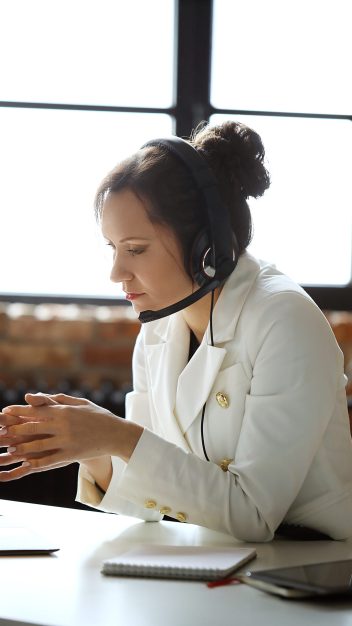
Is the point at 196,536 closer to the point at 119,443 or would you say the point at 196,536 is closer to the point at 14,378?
the point at 119,443

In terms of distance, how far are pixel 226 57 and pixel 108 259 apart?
709 mm

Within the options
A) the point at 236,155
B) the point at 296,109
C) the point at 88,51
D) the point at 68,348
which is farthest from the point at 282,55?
the point at 236,155

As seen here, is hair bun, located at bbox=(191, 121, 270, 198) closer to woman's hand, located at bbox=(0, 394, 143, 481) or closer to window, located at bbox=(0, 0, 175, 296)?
woman's hand, located at bbox=(0, 394, 143, 481)

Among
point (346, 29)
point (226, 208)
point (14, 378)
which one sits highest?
point (346, 29)

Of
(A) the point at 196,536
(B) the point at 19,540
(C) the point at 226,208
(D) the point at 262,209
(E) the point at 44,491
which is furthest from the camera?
(D) the point at 262,209

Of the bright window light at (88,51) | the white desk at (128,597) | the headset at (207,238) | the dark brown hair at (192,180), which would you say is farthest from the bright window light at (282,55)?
the white desk at (128,597)

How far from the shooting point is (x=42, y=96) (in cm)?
286

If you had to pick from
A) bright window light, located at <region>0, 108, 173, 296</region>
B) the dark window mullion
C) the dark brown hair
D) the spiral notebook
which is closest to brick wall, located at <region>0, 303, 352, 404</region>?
bright window light, located at <region>0, 108, 173, 296</region>

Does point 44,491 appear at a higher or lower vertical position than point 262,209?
lower

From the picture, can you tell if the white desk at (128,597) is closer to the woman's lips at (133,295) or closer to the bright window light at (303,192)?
the woman's lips at (133,295)

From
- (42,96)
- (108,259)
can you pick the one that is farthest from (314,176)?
(42,96)

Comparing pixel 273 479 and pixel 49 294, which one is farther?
pixel 49 294

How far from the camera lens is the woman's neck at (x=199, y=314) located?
1.66m

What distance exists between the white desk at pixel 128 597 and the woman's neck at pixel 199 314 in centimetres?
43
